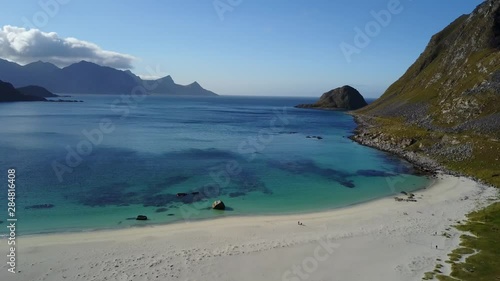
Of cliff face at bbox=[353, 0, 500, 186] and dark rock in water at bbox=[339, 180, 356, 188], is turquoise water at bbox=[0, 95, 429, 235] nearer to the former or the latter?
dark rock in water at bbox=[339, 180, 356, 188]

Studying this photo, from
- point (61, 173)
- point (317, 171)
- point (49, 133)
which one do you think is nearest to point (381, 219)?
point (317, 171)

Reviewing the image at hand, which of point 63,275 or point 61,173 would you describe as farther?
point 61,173

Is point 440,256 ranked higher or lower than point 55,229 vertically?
higher

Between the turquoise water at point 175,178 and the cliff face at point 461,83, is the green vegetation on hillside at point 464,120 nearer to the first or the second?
the cliff face at point 461,83

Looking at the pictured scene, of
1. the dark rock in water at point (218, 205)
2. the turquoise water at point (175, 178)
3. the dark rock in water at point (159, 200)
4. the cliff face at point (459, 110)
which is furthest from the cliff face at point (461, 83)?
the dark rock in water at point (159, 200)

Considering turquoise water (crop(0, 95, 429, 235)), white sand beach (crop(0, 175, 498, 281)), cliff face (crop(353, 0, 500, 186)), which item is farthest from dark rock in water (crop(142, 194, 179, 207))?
cliff face (crop(353, 0, 500, 186))

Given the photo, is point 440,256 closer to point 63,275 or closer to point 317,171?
A: point 63,275
